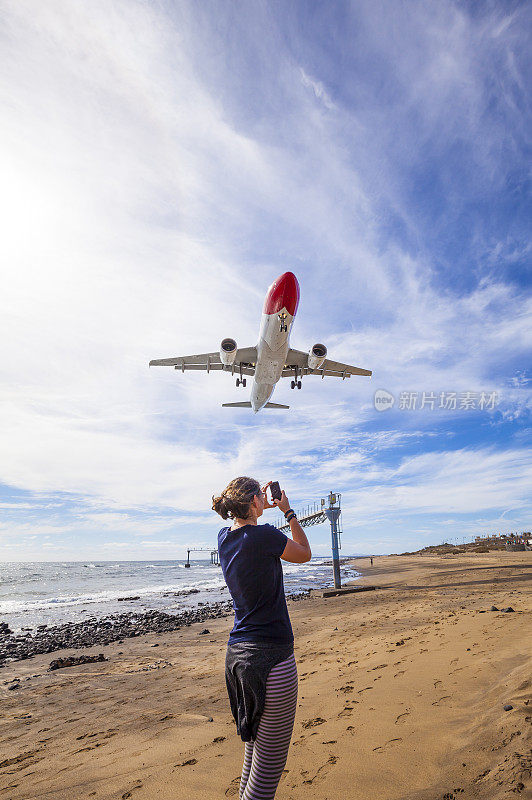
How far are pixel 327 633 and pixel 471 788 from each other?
926 centimetres

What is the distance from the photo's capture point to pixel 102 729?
20.3 ft

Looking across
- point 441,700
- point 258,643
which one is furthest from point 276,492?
point 441,700

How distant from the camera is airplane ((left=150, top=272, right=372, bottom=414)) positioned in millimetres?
19000

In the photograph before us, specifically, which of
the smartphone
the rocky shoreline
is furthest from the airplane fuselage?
the smartphone

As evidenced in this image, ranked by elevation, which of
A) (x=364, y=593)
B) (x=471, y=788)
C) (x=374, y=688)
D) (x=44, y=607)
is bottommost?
(x=44, y=607)

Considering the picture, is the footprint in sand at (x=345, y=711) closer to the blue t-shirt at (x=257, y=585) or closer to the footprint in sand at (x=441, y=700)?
the footprint in sand at (x=441, y=700)

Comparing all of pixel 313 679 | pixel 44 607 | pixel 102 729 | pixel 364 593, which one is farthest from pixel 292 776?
pixel 44 607

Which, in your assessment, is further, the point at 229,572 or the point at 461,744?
the point at 461,744

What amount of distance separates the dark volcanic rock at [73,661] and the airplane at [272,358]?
14.8 m

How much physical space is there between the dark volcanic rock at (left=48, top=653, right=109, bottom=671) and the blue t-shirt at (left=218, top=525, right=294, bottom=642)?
41.5 ft

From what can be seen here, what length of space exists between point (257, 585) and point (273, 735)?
82 centimetres

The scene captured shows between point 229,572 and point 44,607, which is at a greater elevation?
point 229,572

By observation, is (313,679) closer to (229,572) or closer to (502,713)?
(502,713)

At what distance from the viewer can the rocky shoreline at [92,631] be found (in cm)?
1498
